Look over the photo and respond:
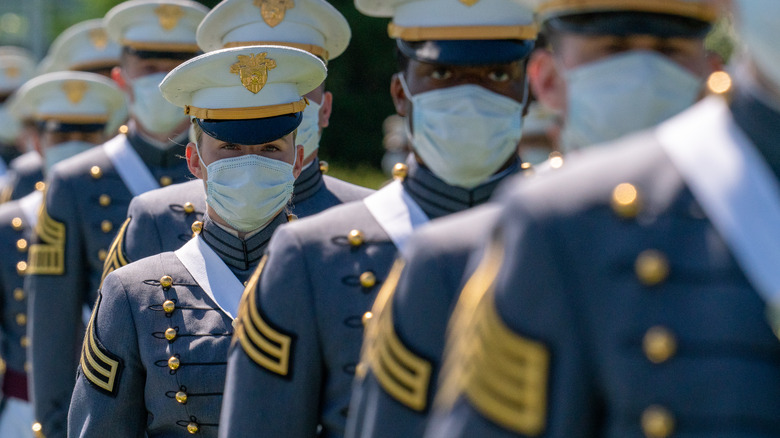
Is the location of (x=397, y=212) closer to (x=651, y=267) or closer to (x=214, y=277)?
(x=214, y=277)

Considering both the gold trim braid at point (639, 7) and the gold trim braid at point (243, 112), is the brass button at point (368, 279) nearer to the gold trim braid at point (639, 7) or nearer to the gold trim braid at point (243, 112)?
the gold trim braid at point (243, 112)

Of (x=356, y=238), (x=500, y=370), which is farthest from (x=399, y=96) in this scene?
(x=500, y=370)

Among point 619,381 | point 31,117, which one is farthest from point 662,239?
point 31,117

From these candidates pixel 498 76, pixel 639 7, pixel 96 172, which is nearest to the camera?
pixel 639 7

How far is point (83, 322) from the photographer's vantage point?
22.3 ft

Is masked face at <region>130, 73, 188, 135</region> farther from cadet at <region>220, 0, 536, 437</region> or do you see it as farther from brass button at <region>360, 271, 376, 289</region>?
brass button at <region>360, 271, 376, 289</region>

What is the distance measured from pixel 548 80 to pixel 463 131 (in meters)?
1.16

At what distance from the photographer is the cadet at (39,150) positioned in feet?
27.2

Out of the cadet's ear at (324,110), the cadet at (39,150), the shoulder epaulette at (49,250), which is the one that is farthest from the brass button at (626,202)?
the cadet at (39,150)

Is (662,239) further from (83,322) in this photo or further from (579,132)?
(83,322)

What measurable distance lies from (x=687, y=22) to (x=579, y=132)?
0.31 meters

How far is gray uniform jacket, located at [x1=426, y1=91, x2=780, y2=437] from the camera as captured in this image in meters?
1.96

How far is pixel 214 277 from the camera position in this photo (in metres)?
4.62

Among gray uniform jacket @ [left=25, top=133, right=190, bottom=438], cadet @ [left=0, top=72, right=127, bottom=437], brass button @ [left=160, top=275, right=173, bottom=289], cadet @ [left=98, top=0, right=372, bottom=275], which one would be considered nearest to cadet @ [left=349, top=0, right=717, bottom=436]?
brass button @ [left=160, top=275, right=173, bottom=289]
